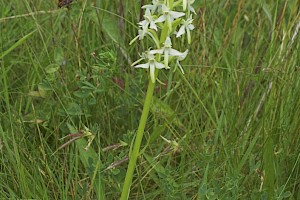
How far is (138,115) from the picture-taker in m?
2.19

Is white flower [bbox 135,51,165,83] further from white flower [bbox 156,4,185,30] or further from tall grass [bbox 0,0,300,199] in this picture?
tall grass [bbox 0,0,300,199]

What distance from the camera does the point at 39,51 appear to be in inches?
96.0

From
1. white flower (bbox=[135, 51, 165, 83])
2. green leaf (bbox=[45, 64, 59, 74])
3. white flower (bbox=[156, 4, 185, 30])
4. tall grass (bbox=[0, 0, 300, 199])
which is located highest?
white flower (bbox=[156, 4, 185, 30])

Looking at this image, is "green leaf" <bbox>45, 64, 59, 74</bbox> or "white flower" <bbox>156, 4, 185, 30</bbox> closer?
"white flower" <bbox>156, 4, 185, 30</bbox>

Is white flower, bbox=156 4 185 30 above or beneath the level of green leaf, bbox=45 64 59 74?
above

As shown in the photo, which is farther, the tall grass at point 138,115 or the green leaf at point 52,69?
the green leaf at point 52,69

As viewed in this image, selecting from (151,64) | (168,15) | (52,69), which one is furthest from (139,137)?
(52,69)

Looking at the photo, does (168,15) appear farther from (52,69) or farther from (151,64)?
(52,69)

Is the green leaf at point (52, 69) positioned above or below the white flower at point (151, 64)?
below

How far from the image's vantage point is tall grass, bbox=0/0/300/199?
71.4 inches

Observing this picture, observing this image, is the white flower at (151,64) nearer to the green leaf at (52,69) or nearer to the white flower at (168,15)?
the white flower at (168,15)

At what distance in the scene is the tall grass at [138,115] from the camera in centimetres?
181

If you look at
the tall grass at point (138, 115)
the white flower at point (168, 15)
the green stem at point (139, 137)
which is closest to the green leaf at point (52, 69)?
the tall grass at point (138, 115)

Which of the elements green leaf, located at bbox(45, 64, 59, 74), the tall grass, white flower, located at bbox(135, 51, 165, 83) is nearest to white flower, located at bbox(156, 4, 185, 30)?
white flower, located at bbox(135, 51, 165, 83)
